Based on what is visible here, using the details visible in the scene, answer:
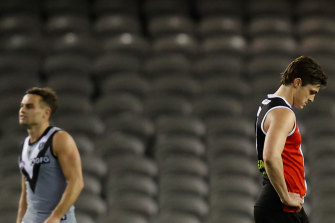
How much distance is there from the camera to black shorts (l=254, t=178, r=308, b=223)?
2.44 metres

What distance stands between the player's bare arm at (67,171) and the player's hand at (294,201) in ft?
3.27

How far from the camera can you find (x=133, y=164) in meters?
5.61

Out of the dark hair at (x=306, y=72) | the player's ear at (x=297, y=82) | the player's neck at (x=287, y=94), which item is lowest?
the player's neck at (x=287, y=94)

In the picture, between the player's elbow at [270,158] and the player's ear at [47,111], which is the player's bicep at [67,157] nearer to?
the player's ear at [47,111]

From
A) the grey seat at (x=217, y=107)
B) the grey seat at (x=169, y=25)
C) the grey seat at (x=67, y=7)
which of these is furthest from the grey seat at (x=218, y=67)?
the grey seat at (x=67, y=7)

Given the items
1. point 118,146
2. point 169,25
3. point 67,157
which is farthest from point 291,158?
point 169,25

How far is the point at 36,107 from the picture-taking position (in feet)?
10.4

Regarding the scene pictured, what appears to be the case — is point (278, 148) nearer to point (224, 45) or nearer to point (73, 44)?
point (224, 45)

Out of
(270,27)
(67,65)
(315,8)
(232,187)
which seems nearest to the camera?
(232,187)

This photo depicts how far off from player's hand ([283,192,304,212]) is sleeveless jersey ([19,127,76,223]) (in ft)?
3.56

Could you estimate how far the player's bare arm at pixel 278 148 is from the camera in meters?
2.32

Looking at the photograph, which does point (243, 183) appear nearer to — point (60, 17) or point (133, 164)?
point (133, 164)

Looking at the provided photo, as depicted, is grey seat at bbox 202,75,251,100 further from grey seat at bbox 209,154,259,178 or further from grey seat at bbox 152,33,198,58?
grey seat at bbox 209,154,259,178

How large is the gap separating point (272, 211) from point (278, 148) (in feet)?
0.89
